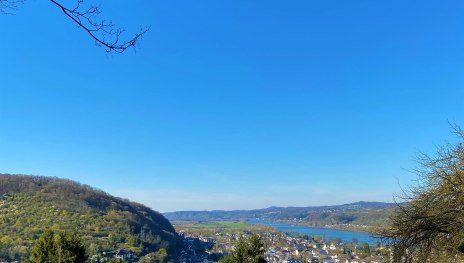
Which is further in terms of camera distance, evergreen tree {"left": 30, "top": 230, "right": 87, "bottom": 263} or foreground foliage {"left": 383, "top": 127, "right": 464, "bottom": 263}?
evergreen tree {"left": 30, "top": 230, "right": 87, "bottom": 263}

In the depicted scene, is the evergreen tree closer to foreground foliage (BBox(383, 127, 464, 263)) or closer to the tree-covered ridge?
foreground foliage (BBox(383, 127, 464, 263))

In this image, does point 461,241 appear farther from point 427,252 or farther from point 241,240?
point 241,240

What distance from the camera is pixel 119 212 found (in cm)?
9631

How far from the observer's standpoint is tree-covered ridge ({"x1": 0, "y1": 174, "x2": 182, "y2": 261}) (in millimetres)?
68125

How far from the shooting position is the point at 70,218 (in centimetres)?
8162

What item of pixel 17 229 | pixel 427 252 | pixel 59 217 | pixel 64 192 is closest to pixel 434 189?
pixel 427 252

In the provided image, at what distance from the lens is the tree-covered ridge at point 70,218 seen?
2682 inches

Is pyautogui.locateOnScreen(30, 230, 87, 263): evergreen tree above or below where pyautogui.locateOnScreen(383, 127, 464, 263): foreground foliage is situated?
below

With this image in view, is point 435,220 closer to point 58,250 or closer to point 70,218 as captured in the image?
Answer: point 58,250

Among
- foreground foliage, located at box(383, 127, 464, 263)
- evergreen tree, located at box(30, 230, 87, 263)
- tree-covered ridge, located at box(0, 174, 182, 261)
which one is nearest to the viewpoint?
foreground foliage, located at box(383, 127, 464, 263)

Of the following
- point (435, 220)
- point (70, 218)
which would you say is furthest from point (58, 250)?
point (70, 218)

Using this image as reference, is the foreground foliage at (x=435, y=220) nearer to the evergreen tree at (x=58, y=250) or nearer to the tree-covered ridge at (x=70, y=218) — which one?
the evergreen tree at (x=58, y=250)

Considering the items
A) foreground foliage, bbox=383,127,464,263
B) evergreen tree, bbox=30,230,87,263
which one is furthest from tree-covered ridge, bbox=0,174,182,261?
foreground foliage, bbox=383,127,464,263

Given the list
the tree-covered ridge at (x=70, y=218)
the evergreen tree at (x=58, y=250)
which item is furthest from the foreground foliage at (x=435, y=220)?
the tree-covered ridge at (x=70, y=218)
